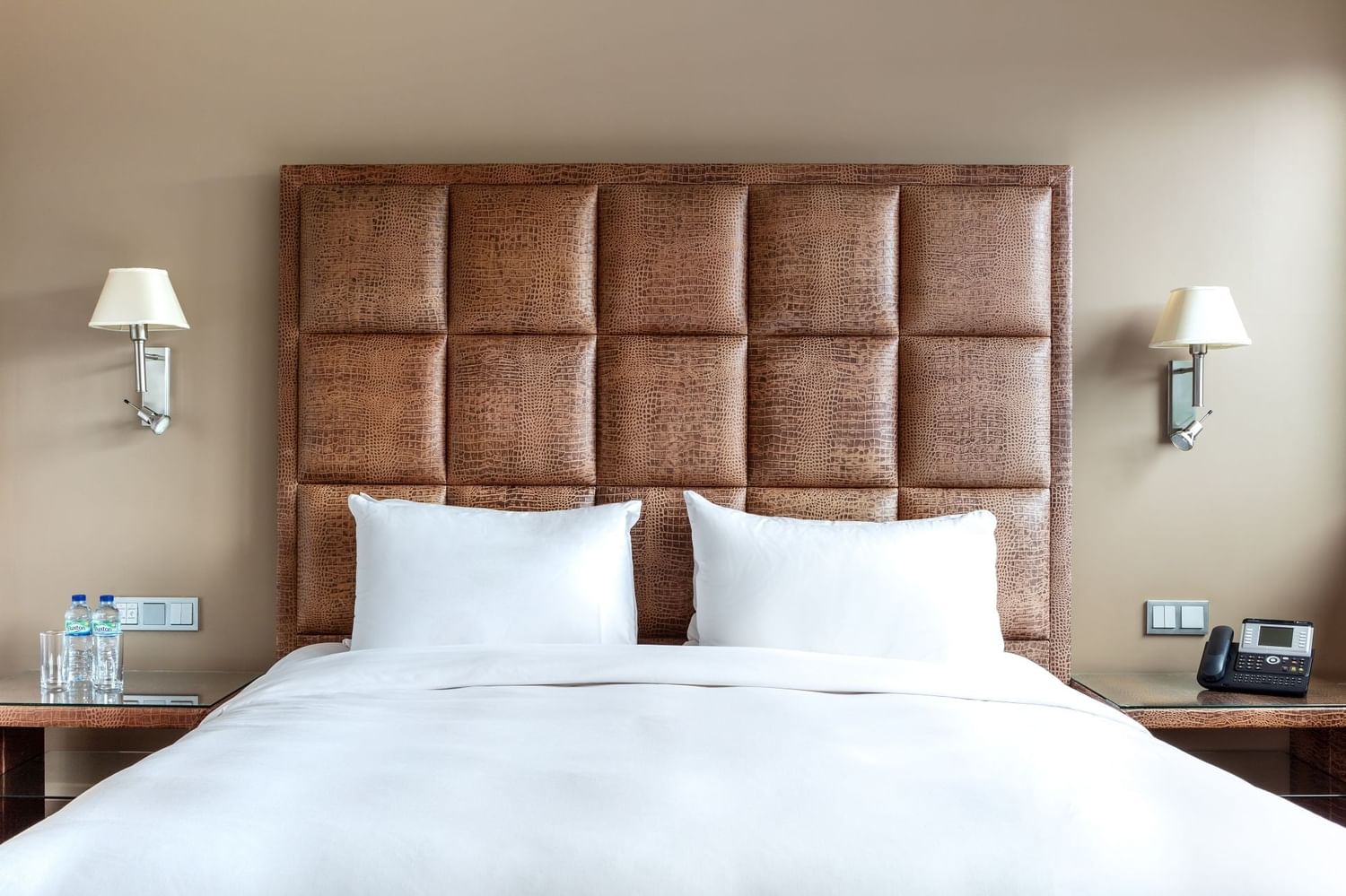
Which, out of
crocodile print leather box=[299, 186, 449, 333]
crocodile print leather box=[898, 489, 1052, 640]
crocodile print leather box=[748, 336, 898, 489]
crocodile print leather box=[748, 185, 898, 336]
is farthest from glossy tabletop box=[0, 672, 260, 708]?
crocodile print leather box=[898, 489, 1052, 640]

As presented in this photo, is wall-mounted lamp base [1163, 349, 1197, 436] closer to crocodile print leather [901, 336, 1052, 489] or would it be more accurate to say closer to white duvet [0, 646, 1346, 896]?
crocodile print leather [901, 336, 1052, 489]

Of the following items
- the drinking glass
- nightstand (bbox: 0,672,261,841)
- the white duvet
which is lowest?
nightstand (bbox: 0,672,261,841)

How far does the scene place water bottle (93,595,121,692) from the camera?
2.46 m

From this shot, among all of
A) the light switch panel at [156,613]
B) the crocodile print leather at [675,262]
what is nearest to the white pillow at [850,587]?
the crocodile print leather at [675,262]

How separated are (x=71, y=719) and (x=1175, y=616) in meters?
2.90

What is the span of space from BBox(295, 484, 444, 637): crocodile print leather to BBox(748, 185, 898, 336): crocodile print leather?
1097mm

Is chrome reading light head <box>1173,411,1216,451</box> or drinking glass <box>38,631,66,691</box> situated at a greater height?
chrome reading light head <box>1173,411,1216,451</box>

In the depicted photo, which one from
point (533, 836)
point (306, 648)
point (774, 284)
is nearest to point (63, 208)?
point (306, 648)

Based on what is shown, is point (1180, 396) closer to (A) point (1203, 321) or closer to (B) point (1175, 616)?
(A) point (1203, 321)

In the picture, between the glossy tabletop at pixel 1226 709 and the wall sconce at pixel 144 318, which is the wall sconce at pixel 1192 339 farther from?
the wall sconce at pixel 144 318

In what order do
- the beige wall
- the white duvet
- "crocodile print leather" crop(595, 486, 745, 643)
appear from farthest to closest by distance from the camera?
the beige wall → "crocodile print leather" crop(595, 486, 745, 643) → the white duvet

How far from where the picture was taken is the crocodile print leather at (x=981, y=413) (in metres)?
2.58

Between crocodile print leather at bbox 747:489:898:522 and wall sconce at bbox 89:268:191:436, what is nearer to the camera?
wall sconce at bbox 89:268:191:436

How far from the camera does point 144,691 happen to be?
243cm
